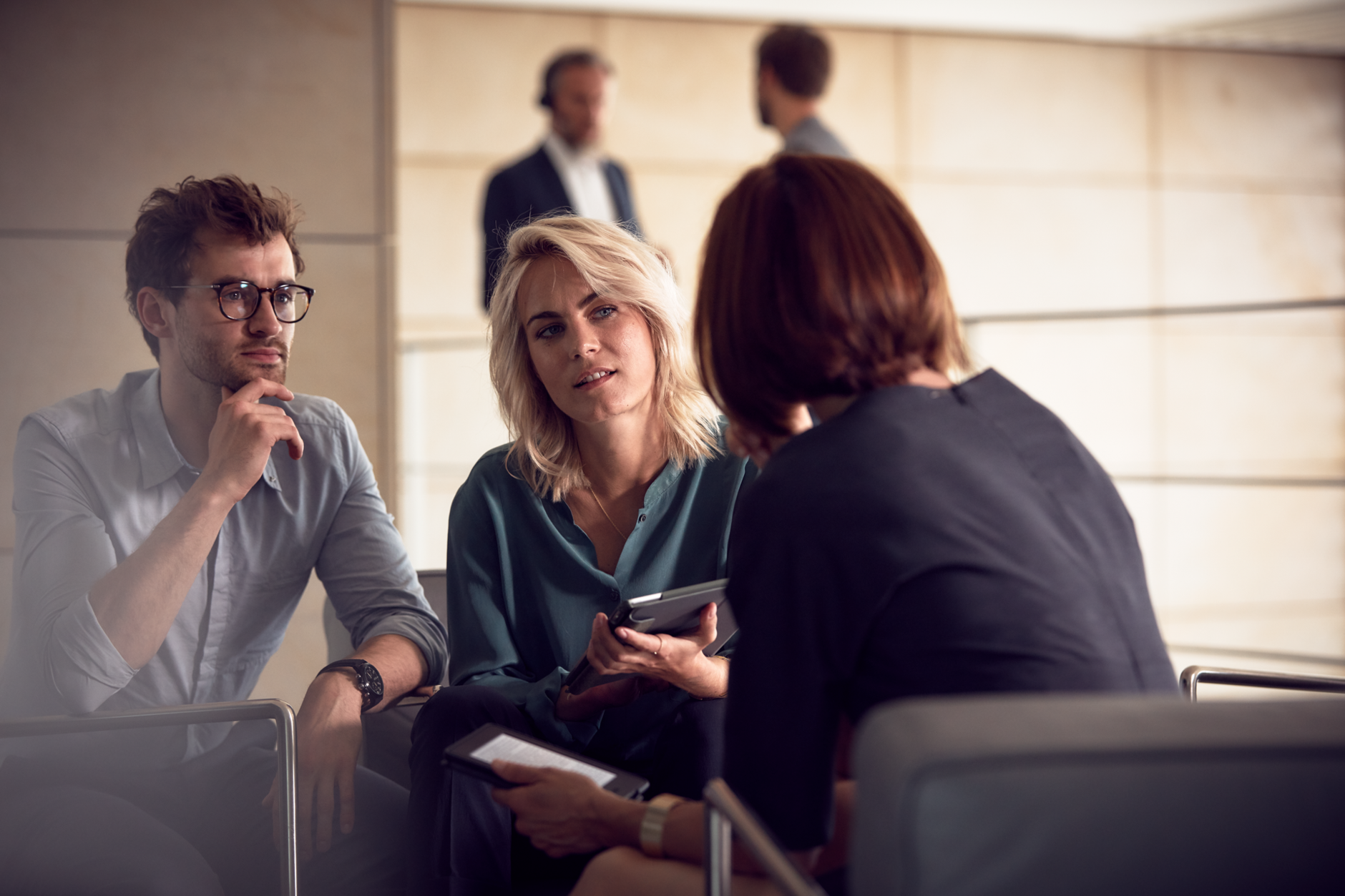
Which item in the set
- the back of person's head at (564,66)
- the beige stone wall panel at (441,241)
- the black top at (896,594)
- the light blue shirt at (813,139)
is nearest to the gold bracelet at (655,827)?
the black top at (896,594)

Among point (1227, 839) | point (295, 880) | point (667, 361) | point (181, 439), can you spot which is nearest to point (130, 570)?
point (181, 439)

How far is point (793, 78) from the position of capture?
11.9 feet

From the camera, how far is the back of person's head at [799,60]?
11.8 ft

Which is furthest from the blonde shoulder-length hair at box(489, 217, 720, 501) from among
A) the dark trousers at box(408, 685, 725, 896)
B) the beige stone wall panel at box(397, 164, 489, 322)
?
the beige stone wall panel at box(397, 164, 489, 322)

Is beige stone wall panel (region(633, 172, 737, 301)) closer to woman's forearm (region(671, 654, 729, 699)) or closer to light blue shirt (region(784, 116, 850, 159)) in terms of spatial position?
light blue shirt (region(784, 116, 850, 159))

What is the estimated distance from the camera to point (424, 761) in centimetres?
146

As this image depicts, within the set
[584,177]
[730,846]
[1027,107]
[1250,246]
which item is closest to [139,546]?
[730,846]

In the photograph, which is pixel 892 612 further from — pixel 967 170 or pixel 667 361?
pixel 967 170

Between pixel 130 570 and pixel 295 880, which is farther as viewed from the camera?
pixel 130 570

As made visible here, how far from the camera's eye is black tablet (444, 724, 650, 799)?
1.17m

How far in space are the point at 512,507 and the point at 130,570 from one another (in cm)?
53

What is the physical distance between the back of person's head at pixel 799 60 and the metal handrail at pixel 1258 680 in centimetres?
256

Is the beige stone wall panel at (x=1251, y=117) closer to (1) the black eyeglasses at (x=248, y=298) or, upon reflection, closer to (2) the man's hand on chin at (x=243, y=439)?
(1) the black eyeglasses at (x=248, y=298)

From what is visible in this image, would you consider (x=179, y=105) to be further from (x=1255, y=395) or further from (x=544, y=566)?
(x=1255, y=395)
